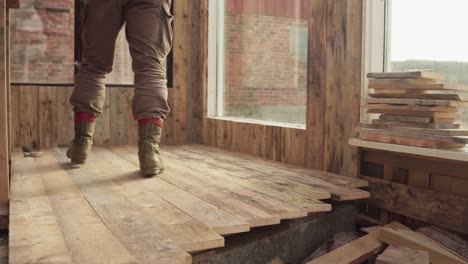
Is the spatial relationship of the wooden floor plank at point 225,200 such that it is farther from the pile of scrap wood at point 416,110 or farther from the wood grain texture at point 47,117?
the wood grain texture at point 47,117

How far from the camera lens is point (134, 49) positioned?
233 centimetres

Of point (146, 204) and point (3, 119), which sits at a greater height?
point (3, 119)

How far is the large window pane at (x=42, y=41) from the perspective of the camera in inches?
142

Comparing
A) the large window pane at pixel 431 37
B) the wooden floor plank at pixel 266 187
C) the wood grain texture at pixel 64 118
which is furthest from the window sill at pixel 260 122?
the wood grain texture at pixel 64 118

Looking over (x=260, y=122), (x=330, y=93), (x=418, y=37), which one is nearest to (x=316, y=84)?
(x=330, y=93)

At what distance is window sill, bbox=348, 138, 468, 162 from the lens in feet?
6.03

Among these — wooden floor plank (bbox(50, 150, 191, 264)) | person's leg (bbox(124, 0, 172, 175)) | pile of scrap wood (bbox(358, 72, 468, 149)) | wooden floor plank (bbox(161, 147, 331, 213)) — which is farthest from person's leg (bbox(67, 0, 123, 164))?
pile of scrap wood (bbox(358, 72, 468, 149))

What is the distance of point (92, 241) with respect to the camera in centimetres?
133

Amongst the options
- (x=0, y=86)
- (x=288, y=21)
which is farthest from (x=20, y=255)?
(x=288, y=21)

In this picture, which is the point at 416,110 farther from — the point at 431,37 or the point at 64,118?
the point at 64,118

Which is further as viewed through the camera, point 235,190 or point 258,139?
point 258,139

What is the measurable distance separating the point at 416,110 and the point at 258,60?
5.81 ft

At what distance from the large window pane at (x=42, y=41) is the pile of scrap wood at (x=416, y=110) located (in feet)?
7.77

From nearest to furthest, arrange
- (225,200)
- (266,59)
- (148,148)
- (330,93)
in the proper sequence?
1. (225,200)
2. (148,148)
3. (330,93)
4. (266,59)
